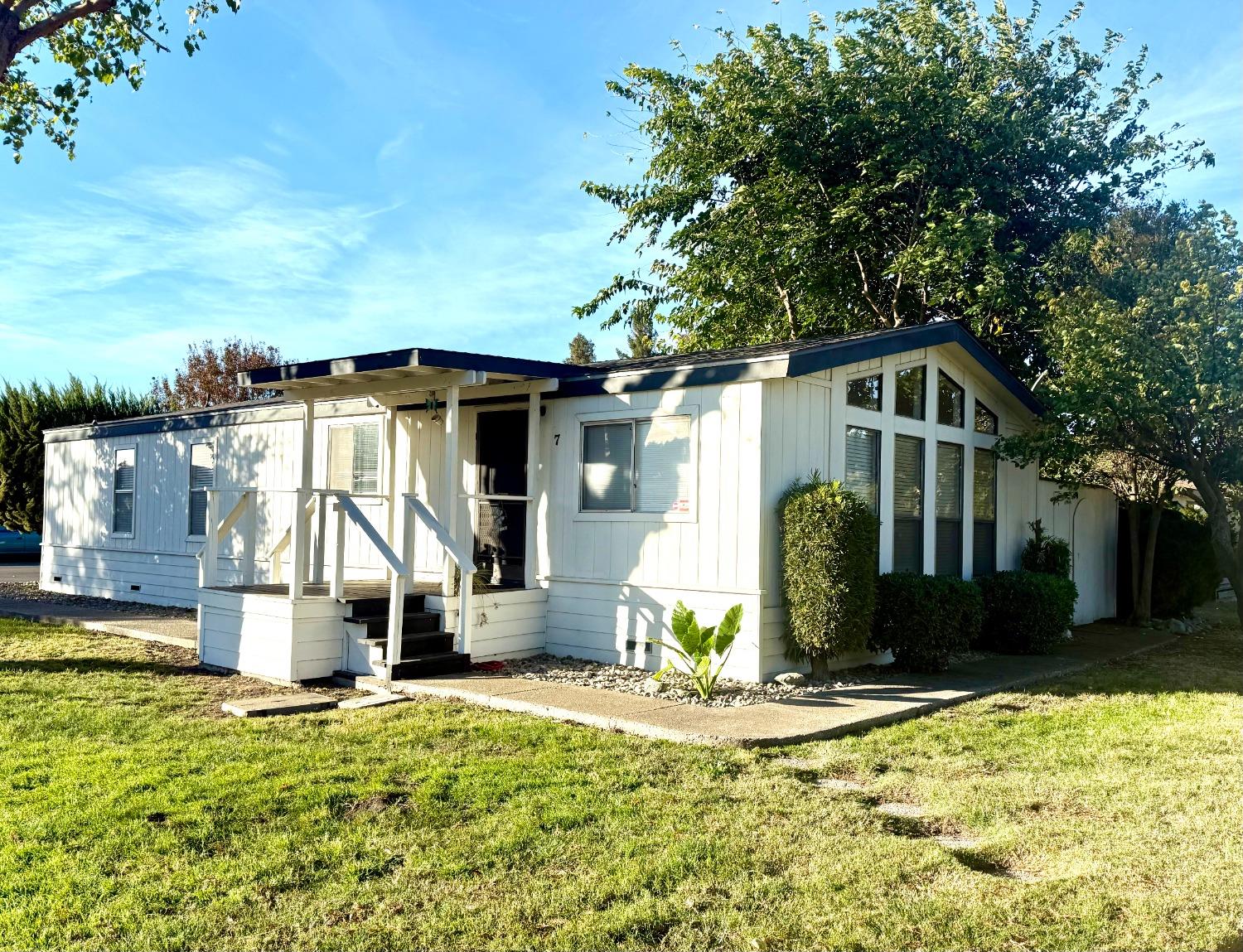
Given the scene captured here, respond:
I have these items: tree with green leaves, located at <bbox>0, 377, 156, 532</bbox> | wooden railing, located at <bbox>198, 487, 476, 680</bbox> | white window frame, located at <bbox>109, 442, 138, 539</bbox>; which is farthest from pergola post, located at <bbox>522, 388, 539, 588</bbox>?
tree with green leaves, located at <bbox>0, 377, 156, 532</bbox>

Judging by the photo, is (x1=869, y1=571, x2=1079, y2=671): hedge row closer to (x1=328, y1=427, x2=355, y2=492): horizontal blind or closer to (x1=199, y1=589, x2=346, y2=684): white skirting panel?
(x1=199, y1=589, x2=346, y2=684): white skirting panel

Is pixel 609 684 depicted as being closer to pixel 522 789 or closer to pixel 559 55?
pixel 522 789

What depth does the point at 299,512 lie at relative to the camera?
898cm

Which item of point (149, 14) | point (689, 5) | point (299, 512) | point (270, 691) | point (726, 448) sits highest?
point (689, 5)

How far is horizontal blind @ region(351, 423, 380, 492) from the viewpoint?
11.8 metres

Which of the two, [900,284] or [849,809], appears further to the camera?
[900,284]

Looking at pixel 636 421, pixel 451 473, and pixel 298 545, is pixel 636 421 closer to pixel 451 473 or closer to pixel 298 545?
pixel 451 473

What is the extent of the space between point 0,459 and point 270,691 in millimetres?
20709

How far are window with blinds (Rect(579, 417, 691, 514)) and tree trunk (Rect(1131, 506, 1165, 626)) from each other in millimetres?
9380

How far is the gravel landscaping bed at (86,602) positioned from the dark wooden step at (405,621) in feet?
18.3

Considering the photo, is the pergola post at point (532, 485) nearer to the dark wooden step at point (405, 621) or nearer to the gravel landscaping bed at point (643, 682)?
the gravel landscaping bed at point (643, 682)

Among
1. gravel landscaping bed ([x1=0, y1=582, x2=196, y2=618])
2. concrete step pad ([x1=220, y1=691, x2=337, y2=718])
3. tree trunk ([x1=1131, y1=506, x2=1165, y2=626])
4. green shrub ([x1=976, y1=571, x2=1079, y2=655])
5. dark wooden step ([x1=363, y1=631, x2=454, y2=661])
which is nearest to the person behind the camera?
concrete step pad ([x1=220, y1=691, x2=337, y2=718])

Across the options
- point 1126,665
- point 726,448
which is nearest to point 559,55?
point 726,448

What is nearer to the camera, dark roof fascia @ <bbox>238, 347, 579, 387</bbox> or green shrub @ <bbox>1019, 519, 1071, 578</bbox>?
dark roof fascia @ <bbox>238, 347, 579, 387</bbox>
